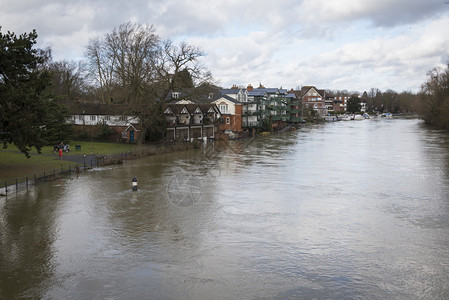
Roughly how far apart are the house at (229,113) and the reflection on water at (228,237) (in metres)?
36.2

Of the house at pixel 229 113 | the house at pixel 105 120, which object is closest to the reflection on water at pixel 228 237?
the house at pixel 105 120

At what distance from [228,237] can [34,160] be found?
25132mm

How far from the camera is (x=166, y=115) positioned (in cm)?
5556

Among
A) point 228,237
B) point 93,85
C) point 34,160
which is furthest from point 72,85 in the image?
point 228,237

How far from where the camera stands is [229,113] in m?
70.2

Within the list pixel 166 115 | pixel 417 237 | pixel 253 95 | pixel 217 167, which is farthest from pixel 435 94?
pixel 417 237

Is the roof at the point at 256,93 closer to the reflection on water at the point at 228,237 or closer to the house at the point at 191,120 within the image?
the house at the point at 191,120

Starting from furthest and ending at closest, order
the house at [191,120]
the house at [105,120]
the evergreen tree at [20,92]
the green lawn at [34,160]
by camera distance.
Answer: the house at [191,120] < the house at [105,120] < the green lawn at [34,160] < the evergreen tree at [20,92]

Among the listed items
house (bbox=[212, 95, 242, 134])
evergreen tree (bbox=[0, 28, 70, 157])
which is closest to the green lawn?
evergreen tree (bbox=[0, 28, 70, 157])

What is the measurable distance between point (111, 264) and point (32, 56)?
60.1 ft

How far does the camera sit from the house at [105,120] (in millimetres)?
52938

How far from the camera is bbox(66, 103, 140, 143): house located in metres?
52.9

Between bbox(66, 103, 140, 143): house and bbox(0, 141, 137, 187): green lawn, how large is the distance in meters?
3.99

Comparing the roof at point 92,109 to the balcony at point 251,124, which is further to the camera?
the balcony at point 251,124
